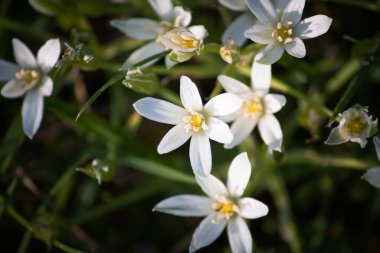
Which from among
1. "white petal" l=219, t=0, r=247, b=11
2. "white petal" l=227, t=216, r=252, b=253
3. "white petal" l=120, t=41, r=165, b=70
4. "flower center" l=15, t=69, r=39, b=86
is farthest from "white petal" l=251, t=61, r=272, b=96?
"flower center" l=15, t=69, r=39, b=86

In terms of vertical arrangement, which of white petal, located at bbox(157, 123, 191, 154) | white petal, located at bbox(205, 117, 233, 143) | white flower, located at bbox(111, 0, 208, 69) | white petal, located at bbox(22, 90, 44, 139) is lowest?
white petal, located at bbox(22, 90, 44, 139)

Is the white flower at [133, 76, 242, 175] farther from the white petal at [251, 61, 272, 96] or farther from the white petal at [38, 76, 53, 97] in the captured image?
the white petal at [38, 76, 53, 97]

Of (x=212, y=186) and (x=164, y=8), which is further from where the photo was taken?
(x=164, y=8)

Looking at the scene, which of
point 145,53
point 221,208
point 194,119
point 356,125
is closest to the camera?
point 356,125

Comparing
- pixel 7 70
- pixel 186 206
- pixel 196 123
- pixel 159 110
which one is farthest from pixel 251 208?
pixel 7 70

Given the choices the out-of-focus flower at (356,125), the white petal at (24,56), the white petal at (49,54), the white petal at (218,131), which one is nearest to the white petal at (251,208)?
the white petal at (218,131)

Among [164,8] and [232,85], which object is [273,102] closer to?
[232,85]
